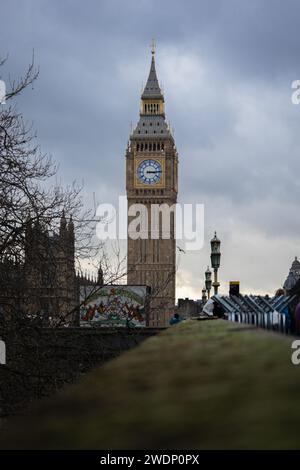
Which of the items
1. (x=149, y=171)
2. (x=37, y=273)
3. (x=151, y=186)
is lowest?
(x=37, y=273)

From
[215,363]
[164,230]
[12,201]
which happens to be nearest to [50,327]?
[12,201]

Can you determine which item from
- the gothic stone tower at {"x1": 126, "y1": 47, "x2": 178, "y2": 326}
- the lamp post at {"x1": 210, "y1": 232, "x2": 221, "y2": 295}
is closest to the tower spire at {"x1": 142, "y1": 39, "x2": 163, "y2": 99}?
the gothic stone tower at {"x1": 126, "y1": 47, "x2": 178, "y2": 326}

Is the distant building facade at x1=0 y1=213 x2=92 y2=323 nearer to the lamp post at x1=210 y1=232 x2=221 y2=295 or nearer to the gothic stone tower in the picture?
the lamp post at x1=210 y1=232 x2=221 y2=295

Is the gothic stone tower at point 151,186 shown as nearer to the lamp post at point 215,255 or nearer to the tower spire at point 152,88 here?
the tower spire at point 152,88

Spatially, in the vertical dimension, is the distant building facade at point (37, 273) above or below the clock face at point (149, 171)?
below

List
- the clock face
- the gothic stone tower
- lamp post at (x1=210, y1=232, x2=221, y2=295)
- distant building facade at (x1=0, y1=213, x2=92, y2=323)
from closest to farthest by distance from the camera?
distant building facade at (x1=0, y1=213, x2=92, y2=323)
lamp post at (x1=210, y1=232, x2=221, y2=295)
the gothic stone tower
the clock face

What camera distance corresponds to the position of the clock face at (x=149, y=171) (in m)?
142

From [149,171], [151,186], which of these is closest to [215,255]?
[151,186]

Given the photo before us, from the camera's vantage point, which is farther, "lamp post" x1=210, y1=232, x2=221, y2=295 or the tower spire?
the tower spire

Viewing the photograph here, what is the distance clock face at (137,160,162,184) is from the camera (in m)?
142

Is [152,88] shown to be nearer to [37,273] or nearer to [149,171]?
[149,171]

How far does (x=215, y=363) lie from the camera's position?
127 cm

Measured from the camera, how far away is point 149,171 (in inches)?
5620

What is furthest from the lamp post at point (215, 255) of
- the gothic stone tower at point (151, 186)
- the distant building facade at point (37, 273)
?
the gothic stone tower at point (151, 186)
